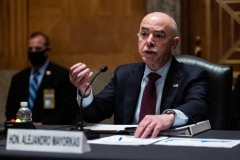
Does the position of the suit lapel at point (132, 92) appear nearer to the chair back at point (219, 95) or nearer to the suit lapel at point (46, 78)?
the chair back at point (219, 95)

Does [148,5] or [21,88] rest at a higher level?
[148,5]

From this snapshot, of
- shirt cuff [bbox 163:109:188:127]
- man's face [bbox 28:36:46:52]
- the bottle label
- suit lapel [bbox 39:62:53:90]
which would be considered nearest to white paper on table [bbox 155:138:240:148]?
shirt cuff [bbox 163:109:188:127]

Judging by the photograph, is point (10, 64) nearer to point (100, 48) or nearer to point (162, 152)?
point (100, 48)

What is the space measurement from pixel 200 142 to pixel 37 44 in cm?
405

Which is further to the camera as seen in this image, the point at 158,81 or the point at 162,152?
the point at 158,81

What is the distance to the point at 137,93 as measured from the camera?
3662mm

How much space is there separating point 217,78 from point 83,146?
176 cm

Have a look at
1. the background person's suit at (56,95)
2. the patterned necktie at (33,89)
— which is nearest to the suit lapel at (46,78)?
the background person's suit at (56,95)

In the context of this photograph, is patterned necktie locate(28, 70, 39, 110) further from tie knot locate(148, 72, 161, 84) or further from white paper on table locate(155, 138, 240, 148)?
white paper on table locate(155, 138, 240, 148)

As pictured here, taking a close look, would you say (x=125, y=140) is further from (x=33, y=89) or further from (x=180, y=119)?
(x=33, y=89)

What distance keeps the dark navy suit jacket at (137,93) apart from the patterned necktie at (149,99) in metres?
0.06

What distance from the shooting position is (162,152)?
231 cm

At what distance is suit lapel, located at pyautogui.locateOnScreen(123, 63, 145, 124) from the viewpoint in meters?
3.61

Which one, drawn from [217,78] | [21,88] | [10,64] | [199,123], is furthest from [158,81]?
[10,64]
